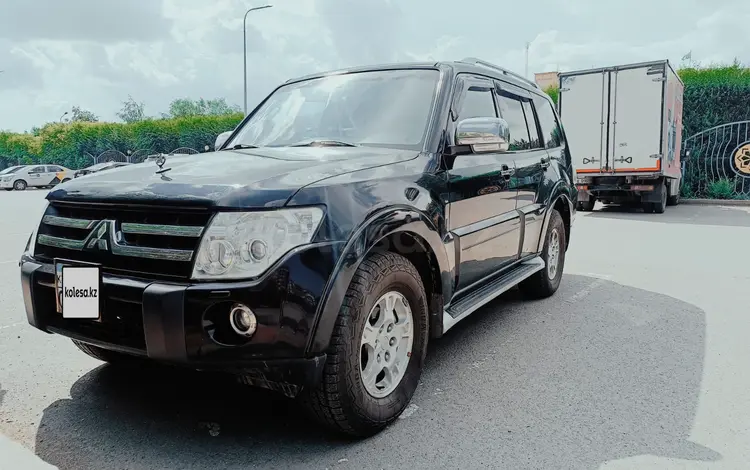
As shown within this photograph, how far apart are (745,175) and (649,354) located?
15.7 m

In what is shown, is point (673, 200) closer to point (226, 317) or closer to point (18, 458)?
point (226, 317)

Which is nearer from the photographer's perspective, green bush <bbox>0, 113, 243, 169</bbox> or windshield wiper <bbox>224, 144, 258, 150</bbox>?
windshield wiper <bbox>224, 144, 258, 150</bbox>

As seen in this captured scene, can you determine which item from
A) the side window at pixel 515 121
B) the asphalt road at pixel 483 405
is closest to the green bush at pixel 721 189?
the asphalt road at pixel 483 405

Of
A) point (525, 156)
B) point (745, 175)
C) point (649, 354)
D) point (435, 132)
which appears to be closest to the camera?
point (435, 132)

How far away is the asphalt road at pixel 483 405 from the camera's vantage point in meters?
2.54

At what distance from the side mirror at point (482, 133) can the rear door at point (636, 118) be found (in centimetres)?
1096

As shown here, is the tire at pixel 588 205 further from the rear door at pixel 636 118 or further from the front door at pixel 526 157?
the front door at pixel 526 157

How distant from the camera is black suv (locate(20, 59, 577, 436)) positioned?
7.46 ft

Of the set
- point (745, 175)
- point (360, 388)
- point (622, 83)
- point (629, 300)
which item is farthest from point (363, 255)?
point (745, 175)

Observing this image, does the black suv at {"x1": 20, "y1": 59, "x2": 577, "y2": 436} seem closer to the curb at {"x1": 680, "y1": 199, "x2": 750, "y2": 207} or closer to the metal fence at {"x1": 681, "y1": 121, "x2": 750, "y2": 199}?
the curb at {"x1": 680, "y1": 199, "x2": 750, "y2": 207}

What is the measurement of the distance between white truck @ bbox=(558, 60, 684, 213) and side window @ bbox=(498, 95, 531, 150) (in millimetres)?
9513

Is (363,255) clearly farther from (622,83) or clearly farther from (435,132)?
(622,83)

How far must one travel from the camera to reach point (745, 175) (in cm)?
1670

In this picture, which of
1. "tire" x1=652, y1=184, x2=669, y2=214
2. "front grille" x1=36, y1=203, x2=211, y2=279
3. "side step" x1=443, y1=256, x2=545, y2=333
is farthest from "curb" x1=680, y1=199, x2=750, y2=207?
"front grille" x1=36, y1=203, x2=211, y2=279
